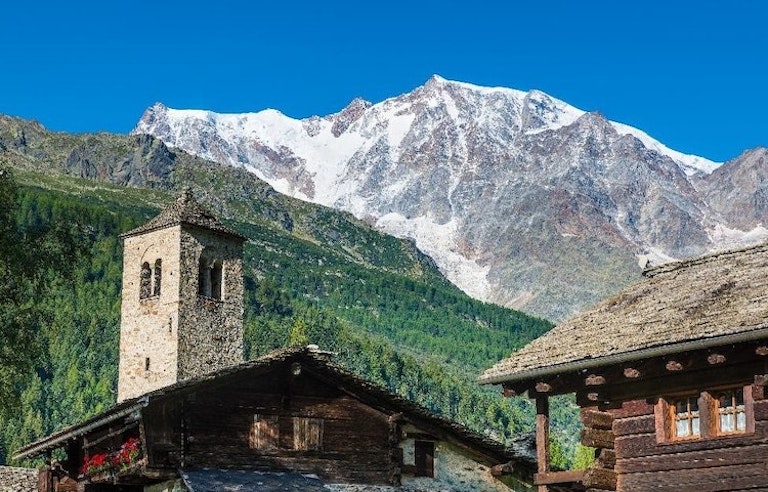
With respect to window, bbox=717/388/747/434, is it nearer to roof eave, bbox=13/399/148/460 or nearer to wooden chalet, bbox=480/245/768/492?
wooden chalet, bbox=480/245/768/492

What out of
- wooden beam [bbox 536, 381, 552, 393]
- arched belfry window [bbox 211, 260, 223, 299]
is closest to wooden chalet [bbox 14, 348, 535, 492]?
wooden beam [bbox 536, 381, 552, 393]

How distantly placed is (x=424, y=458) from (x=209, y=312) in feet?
82.0

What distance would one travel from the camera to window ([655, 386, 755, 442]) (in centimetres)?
2100

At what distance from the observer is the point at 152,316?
5834 centimetres

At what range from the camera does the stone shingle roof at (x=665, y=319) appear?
20.8 m

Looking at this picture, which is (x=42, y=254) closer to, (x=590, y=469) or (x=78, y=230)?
(x=78, y=230)

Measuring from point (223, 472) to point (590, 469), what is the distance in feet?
38.7

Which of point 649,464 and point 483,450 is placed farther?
point 483,450

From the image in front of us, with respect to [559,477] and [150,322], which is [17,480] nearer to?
[150,322]

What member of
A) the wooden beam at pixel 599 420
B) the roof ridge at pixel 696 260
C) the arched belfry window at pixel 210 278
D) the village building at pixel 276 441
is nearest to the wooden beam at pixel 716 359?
the wooden beam at pixel 599 420

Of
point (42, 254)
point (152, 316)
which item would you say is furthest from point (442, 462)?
point (152, 316)

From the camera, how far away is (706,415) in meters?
21.4

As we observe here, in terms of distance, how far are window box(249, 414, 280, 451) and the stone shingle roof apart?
1007 centimetres

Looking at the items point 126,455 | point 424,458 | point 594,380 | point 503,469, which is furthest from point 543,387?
point 503,469
